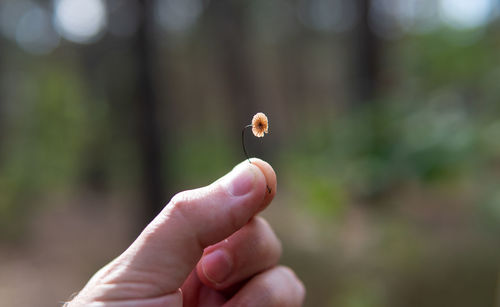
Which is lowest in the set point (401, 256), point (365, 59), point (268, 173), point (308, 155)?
point (401, 256)

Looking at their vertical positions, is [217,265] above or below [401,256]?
above

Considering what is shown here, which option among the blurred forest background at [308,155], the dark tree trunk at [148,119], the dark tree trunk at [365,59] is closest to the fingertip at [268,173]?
the blurred forest background at [308,155]

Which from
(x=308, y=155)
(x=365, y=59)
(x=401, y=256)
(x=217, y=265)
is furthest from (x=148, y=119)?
(x=217, y=265)

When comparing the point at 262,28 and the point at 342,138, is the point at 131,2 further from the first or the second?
the point at 262,28

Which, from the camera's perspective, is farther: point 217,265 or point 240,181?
point 217,265

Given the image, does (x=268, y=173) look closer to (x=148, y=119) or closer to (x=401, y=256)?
(x=401, y=256)

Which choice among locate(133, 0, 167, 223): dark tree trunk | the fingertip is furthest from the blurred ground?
locate(133, 0, 167, 223): dark tree trunk
